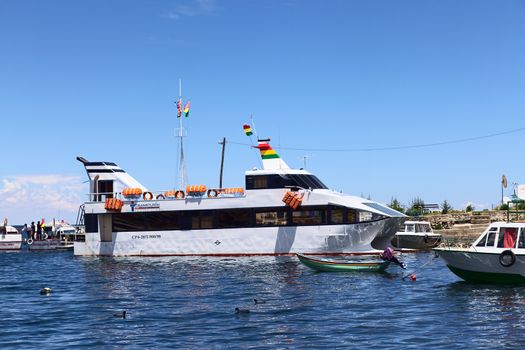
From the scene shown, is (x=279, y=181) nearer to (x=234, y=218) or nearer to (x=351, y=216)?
(x=234, y=218)

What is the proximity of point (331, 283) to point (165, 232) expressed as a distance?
801 inches

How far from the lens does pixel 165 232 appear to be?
48.6 meters

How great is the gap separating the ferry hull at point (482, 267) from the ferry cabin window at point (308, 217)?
1545cm

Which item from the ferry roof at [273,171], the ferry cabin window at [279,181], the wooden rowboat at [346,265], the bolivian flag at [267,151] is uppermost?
the bolivian flag at [267,151]

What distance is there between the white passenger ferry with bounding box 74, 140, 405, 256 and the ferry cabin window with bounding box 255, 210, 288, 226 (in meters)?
0.07

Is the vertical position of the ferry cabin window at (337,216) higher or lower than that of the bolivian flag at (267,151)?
lower

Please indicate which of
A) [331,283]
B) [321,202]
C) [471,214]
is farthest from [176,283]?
[471,214]

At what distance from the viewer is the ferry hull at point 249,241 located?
44.5 m

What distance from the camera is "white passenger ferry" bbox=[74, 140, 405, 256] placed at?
146ft

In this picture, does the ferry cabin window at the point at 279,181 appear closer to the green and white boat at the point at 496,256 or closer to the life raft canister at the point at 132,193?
the life raft canister at the point at 132,193

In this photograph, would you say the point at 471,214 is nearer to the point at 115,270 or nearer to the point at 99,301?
the point at 115,270

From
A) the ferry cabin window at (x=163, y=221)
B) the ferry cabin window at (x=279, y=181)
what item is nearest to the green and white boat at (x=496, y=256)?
the ferry cabin window at (x=279, y=181)

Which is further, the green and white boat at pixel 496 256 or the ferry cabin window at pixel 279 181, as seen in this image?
the ferry cabin window at pixel 279 181

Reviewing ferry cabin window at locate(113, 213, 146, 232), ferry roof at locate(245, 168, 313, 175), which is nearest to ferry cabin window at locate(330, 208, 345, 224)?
ferry roof at locate(245, 168, 313, 175)
